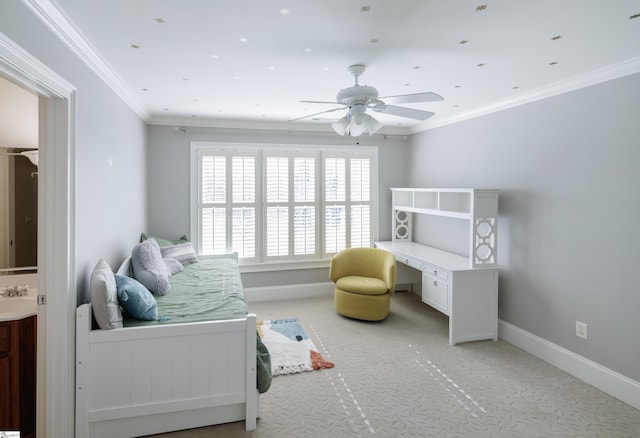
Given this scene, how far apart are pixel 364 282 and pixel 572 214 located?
222 cm

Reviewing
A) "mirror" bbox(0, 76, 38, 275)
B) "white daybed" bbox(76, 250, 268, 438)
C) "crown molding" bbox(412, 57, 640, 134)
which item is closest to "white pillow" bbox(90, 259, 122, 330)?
"white daybed" bbox(76, 250, 268, 438)

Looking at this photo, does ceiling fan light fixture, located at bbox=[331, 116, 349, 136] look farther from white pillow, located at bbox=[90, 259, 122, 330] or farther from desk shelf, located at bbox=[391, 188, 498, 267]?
white pillow, located at bbox=[90, 259, 122, 330]

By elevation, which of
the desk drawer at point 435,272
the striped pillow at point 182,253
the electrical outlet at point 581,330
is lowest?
the electrical outlet at point 581,330

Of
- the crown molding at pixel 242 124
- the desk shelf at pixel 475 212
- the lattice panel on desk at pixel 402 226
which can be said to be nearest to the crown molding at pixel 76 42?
the crown molding at pixel 242 124

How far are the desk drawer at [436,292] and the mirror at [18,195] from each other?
381 centimetres

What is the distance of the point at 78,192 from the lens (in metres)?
2.19

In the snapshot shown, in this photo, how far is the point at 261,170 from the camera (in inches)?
196

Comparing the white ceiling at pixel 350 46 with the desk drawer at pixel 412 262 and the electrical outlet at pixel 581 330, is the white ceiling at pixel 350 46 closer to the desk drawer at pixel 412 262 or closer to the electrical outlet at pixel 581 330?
the desk drawer at pixel 412 262

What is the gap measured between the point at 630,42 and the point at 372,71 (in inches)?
65.4

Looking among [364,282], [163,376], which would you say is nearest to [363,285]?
[364,282]

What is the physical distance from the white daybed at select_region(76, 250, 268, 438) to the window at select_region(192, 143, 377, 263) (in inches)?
106

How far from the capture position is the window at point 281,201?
15.8ft

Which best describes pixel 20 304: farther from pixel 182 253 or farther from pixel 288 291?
pixel 288 291

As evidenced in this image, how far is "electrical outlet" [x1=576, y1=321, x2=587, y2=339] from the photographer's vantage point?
9.58 feet
